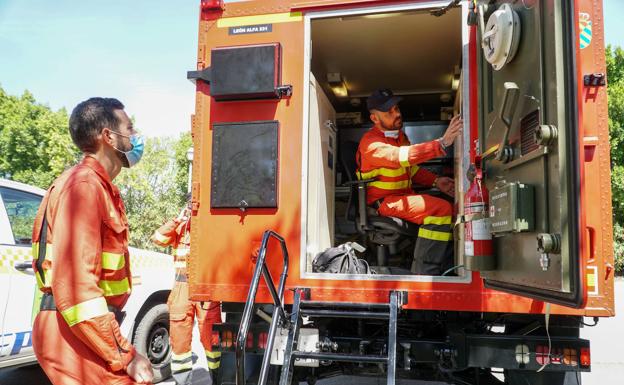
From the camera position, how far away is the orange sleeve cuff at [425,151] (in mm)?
3496

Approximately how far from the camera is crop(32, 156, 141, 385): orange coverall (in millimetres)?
Answer: 1705

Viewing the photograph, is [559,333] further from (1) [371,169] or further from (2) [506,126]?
(1) [371,169]

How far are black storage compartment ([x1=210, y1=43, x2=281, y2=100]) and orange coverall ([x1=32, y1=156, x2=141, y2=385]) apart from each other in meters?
1.54

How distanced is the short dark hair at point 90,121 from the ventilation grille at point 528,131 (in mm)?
1882

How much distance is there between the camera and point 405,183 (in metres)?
4.07

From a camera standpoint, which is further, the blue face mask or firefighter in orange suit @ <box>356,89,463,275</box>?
firefighter in orange suit @ <box>356,89,463,275</box>

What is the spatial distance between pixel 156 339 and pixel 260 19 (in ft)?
11.5

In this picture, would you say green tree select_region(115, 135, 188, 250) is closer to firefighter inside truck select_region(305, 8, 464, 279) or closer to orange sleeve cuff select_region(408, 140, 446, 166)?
firefighter inside truck select_region(305, 8, 464, 279)

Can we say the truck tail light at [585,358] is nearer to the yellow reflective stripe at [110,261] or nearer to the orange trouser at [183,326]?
the yellow reflective stripe at [110,261]

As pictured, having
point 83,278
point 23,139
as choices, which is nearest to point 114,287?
point 83,278

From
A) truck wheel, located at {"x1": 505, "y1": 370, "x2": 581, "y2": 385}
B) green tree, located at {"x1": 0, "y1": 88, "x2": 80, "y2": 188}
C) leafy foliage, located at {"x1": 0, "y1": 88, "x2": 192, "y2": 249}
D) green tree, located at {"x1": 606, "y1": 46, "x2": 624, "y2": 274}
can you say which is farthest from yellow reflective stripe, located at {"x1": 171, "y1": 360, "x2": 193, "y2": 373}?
green tree, located at {"x1": 0, "y1": 88, "x2": 80, "y2": 188}

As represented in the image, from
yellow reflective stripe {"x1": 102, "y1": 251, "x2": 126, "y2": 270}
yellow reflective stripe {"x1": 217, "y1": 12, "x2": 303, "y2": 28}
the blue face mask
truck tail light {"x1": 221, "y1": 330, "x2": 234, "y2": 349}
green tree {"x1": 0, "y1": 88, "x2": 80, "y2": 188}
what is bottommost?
truck tail light {"x1": 221, "y1": 330, "x2": 234, "y2": 349}

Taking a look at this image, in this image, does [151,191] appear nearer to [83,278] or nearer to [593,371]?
[593,371]

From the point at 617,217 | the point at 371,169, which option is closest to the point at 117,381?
the point at 371,169
